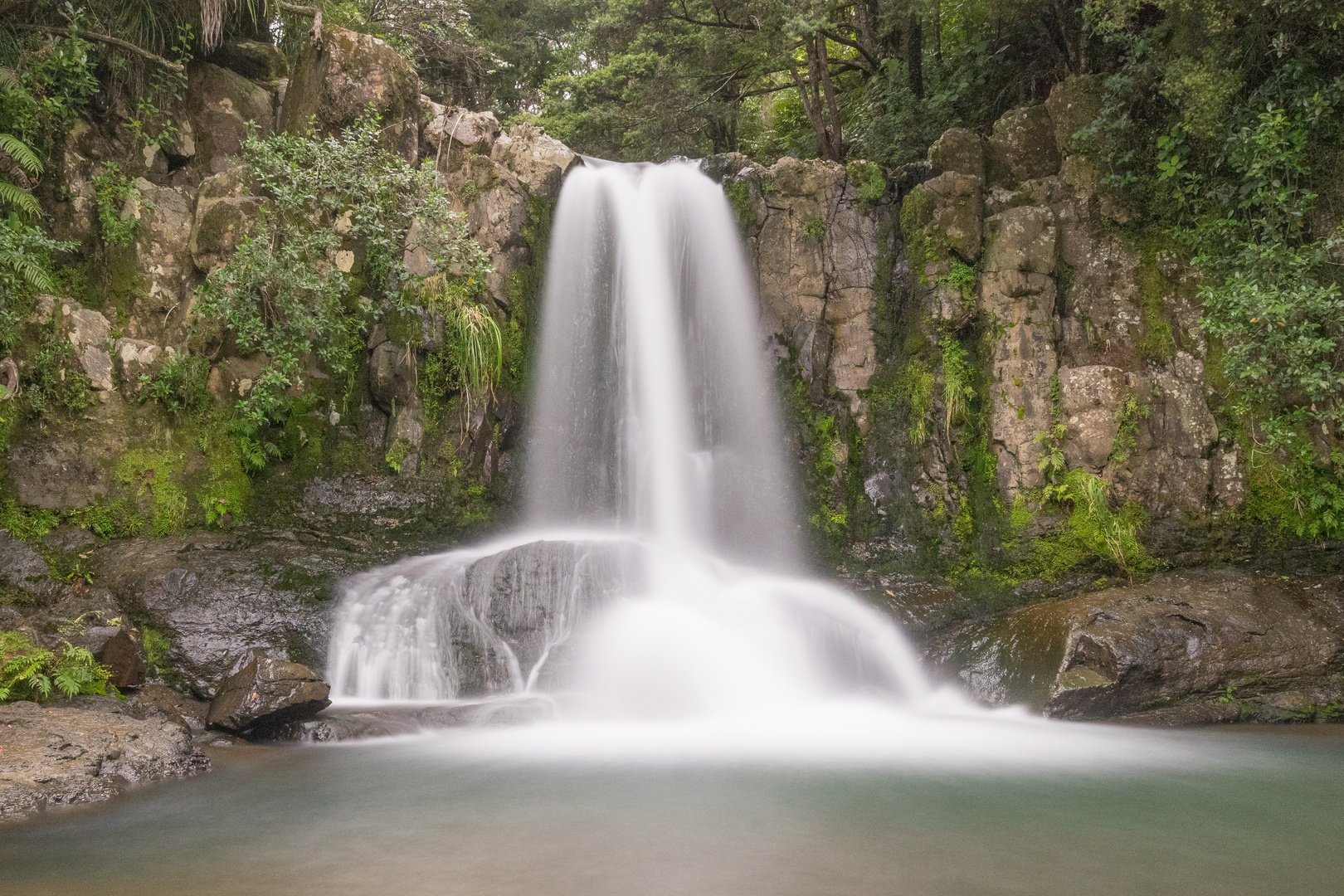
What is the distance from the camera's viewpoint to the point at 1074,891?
12.4ft

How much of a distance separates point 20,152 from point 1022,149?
39.4 ft

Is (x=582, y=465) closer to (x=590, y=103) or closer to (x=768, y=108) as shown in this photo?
(x=590, y=103)

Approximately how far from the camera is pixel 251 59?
1221 centimetres

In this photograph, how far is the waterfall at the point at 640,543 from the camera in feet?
27.1

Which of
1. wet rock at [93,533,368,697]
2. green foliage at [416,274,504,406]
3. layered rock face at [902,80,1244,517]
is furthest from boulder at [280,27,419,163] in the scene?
layered rock face at [902,80,1244,517]

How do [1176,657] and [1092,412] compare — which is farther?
[1092,412]

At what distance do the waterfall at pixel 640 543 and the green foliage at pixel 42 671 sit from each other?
1.98 m

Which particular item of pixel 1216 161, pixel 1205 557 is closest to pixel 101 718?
pixel 1205 557

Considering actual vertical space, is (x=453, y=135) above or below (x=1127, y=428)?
above

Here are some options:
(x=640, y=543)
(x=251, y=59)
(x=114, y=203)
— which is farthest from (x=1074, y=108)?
(x=114, y=203)

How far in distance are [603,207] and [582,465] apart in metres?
3.95

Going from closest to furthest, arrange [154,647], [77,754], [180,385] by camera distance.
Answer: [77,754], [154,647], [180,385]

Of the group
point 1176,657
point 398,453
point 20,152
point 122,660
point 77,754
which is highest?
point 20,152

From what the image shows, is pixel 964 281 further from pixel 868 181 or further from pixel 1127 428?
pixel 1127 428
